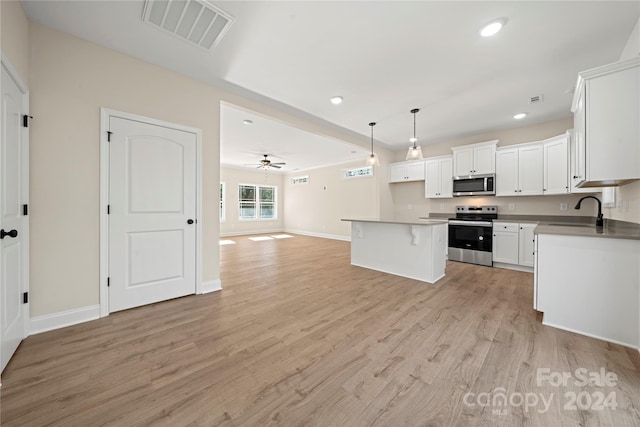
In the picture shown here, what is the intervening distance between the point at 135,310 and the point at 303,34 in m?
3.41

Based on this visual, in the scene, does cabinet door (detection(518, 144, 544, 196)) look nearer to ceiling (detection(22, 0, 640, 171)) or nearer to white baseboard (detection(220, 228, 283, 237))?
ceiling (detection(22, 0, 640, 171))

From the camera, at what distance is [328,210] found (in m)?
8.89

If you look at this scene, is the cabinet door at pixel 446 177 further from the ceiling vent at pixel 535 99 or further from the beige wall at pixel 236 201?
the beige wall at pixel 236 201

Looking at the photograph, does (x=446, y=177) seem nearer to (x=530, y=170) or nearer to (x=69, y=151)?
(x=530, y=170)

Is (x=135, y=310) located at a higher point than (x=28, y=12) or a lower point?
lower

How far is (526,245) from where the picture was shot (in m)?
4.15

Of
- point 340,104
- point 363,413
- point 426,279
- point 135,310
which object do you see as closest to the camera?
point 363,413

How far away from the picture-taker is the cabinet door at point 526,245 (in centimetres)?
411

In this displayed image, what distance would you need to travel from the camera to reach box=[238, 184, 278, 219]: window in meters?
9.88

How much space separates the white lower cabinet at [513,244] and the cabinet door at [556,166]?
0.75 m

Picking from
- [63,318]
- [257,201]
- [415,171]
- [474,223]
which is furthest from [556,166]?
[257,201]

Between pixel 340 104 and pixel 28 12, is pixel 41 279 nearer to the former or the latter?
pixel 28 12

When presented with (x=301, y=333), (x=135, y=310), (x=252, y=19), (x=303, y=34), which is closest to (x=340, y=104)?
(x=303, y=34)

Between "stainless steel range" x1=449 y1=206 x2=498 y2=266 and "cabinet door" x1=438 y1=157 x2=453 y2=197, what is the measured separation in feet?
1.63
